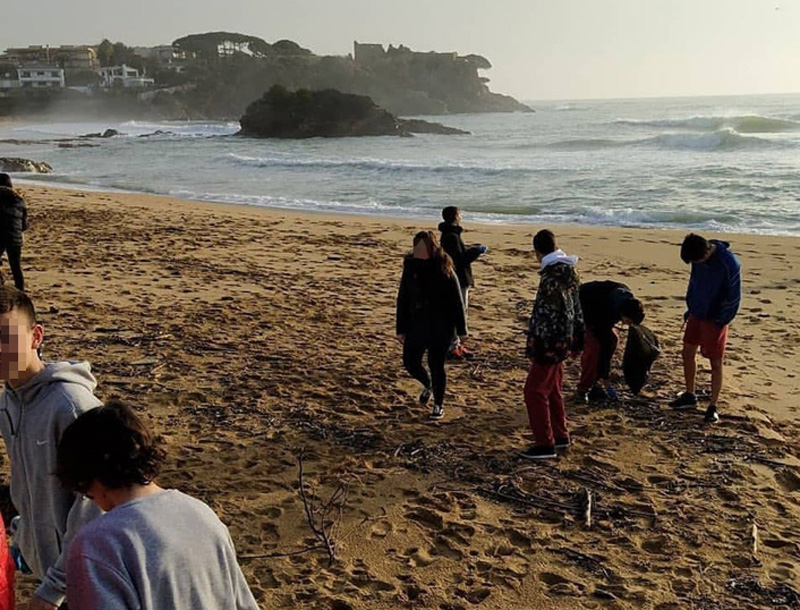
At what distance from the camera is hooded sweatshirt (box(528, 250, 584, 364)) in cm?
488

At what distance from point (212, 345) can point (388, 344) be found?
5.50 ft

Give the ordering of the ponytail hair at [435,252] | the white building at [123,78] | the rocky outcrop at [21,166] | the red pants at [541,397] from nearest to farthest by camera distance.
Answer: the red pants at [541,397] < the ponytail hair at [435,252] < the rocky outcrop at [21,166] < the white building at [123,78]

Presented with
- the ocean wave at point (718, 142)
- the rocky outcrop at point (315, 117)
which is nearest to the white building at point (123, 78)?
the rocky outcrop at point (315, 117)

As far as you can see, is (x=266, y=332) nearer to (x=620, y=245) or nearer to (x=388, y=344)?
(x=388, y=344)

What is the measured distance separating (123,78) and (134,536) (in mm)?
133780

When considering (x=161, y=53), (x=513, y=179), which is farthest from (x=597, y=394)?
(x=161, y=53)

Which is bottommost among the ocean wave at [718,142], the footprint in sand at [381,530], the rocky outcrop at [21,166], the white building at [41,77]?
the footprint in sand at [381,530]

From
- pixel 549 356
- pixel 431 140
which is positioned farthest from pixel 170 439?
pixel 431 140

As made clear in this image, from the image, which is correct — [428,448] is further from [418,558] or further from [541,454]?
[418,558]

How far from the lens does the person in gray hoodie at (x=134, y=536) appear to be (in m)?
1.61

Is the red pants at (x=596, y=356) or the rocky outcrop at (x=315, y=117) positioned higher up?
the rocky outcrop at (x=315, y=117)

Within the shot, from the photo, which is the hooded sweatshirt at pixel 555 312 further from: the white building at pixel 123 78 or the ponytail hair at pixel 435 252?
the white building at pixel 123 78

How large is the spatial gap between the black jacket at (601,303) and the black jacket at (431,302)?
1.06 m

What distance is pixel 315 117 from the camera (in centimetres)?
6688
